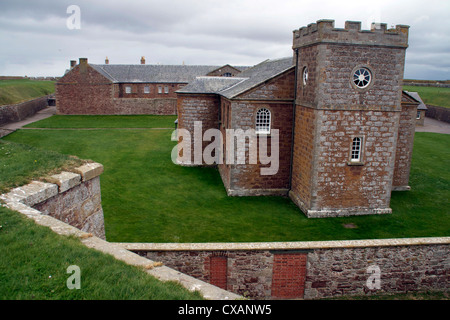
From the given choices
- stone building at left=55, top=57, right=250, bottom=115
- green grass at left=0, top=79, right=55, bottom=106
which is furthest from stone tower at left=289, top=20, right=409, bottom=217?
green grass at left=0, top=79, right=55, bottom=106

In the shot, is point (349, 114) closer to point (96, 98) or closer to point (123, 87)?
point (96, 98)

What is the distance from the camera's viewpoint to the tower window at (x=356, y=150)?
16.5 metres

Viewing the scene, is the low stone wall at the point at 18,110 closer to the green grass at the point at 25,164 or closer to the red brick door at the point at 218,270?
the green grass at the point at 25,164

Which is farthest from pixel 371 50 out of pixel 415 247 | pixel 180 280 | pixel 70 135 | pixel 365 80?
pixel 70 135

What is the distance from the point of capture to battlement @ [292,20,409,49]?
50.0ft

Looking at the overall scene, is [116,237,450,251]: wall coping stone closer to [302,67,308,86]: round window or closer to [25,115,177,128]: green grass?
[302,67,308,86]: round window

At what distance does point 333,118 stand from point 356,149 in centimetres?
207

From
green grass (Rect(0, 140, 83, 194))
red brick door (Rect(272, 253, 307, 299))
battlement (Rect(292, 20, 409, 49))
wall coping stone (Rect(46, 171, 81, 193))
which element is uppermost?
battlement (Rect(292, 20, 409, 49))

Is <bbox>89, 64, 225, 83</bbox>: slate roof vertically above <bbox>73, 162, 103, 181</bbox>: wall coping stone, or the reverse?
<bbox>89, 64, 225, 83</bbox>: slate roof

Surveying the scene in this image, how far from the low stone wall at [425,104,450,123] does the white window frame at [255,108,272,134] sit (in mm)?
47107

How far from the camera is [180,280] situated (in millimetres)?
5957

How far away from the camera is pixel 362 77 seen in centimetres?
1576

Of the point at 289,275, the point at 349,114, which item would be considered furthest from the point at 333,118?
the point at 289,275
